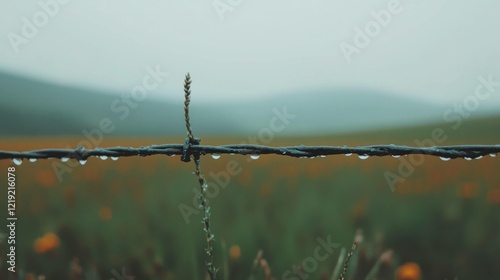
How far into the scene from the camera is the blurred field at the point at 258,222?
2.02 meters

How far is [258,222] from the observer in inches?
93.1

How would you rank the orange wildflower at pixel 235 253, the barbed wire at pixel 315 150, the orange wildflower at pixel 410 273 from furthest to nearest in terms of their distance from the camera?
1. the orange wildflower at pixel 235 253
2. the orange wildflower at pixel 410 273
3. the barbed wire at pixel 315 150

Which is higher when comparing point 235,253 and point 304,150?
point 304,150

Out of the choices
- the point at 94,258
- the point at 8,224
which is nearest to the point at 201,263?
the point at 94,258

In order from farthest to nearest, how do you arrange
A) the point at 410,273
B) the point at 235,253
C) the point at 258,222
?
the point at 258,222
the point at 235,253
the point at 410,273

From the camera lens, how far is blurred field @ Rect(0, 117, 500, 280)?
2018 millimetres

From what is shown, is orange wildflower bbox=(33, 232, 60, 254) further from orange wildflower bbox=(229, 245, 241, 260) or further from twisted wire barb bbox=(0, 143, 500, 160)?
twisted wire barb bbox=(0, 143, 500, 160)

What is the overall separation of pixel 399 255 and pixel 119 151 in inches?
50.8

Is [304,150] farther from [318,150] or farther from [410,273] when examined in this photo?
[410,273]

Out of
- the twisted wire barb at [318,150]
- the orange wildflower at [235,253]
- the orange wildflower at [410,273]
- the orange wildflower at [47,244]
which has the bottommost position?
the orange wildflower at [410,273]

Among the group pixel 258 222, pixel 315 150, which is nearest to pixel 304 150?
pixel 315 150

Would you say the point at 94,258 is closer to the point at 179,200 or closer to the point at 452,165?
the point at 179,200

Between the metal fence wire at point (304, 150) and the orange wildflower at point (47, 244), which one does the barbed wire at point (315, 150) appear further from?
the orange wildflower at point (47, 244)

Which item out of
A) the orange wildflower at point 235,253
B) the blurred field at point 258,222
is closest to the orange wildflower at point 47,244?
the blurred field at point 258,222
